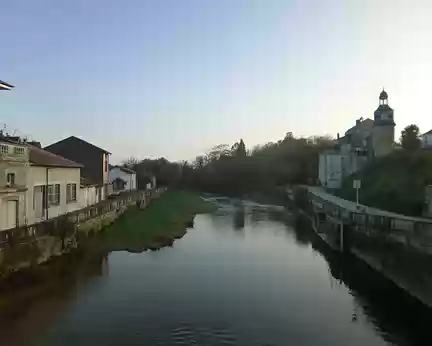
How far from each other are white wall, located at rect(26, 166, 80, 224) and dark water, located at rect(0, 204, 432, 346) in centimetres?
359

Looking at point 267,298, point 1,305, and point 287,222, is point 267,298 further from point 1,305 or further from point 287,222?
point 287,222

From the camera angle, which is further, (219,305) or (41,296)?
(41,296)

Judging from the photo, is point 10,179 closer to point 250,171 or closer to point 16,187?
point 16,187

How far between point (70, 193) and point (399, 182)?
20117mm

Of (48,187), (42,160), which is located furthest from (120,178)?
(42,160)

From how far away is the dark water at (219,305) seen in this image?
1222cm

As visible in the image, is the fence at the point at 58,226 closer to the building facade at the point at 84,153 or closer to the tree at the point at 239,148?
the building facade at the point at 84,153

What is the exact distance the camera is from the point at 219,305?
14859mm

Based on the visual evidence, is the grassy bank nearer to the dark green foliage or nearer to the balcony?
the balcony

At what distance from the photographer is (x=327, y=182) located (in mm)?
59219

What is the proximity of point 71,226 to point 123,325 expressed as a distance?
30.3 feet

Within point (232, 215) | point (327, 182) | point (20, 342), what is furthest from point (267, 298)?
point (327, 182)

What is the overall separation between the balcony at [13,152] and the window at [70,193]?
7784 millimetres

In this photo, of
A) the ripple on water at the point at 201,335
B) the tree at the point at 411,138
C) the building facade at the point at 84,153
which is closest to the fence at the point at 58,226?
the ripple on water at the point at 201,335
